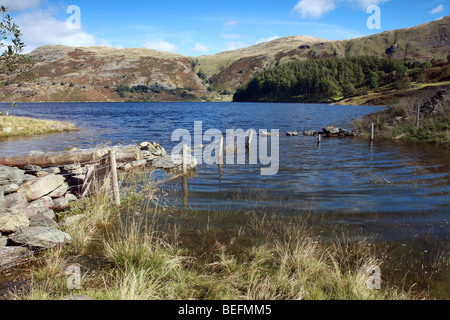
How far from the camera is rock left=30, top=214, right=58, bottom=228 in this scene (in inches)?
259

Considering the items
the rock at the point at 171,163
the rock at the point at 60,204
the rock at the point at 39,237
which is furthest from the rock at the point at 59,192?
the rock at the point at 171,163

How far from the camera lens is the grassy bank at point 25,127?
28.4 m

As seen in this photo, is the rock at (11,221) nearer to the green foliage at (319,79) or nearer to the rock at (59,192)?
the rock at (59,192)

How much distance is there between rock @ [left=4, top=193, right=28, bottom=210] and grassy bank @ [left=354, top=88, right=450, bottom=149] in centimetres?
2295

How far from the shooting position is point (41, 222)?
669 centimetres

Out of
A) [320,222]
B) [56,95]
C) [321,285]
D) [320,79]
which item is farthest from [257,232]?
[56,95]

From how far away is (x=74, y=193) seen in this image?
9.85m

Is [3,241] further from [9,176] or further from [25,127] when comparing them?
[25,127]

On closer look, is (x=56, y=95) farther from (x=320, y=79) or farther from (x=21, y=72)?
(x=21, y=72)

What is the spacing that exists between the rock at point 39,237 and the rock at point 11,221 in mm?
175

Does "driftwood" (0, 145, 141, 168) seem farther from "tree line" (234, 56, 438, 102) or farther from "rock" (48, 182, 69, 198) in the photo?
"tree line" (234, 56, 438, 102)

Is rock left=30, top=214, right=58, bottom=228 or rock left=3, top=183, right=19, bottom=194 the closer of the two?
rock left=30, top=214, right=58, bottom=228

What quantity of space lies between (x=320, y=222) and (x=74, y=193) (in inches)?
319

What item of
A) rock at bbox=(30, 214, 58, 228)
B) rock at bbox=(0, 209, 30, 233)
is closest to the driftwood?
rock at bbox=(30, 214, 58, 228)
